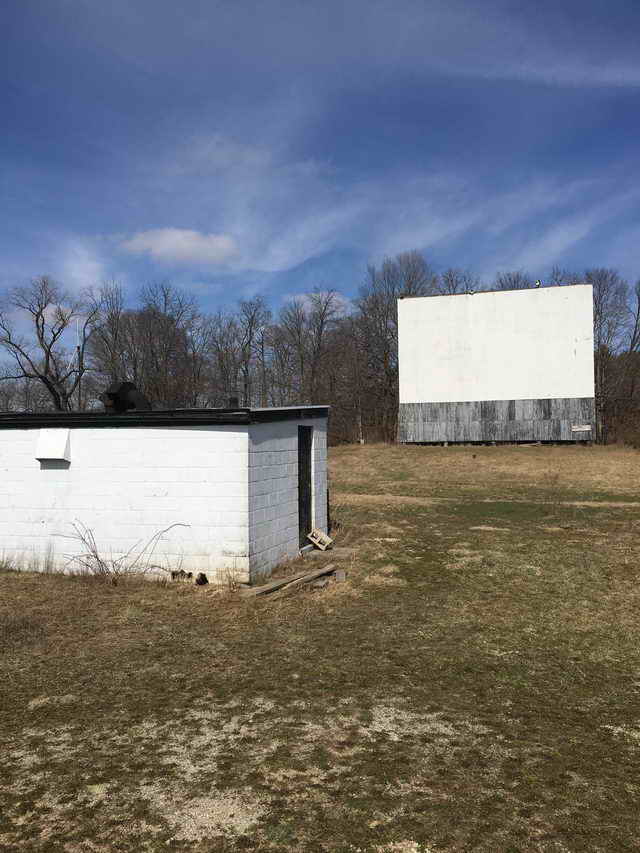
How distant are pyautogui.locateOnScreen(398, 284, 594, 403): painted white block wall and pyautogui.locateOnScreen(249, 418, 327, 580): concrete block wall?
83.9 feet

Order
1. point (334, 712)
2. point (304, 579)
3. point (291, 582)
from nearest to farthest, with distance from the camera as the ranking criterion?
point (334, 712) → point (291, 582) → point (304, 579)

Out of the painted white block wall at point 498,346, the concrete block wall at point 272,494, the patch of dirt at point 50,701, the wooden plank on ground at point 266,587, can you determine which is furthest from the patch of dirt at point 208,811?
the painted white block wall at point 498,346

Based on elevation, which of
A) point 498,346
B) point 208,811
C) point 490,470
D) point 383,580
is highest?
point 498,346

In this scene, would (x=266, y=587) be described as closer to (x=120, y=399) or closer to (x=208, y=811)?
(x=120, y=399)

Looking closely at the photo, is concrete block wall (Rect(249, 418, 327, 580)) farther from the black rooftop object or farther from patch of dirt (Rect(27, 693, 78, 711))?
patch of dirt (Rect(27, 693, 78, 711))

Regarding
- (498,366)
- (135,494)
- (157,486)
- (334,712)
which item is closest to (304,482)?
(157,486)

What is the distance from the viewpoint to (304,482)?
1144 centimetres

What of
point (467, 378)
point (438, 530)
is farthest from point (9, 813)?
point (467, 378)

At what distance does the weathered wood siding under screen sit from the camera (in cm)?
3406

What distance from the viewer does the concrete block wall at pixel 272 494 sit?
360 inches

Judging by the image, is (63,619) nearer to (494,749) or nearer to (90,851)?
(90,851)

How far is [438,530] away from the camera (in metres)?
14.3

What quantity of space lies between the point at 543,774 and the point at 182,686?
2993 mm

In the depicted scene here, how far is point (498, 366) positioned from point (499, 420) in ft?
9.43
